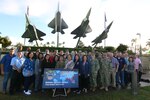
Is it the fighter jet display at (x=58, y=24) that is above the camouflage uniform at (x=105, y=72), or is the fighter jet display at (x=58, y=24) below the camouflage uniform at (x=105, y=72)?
above

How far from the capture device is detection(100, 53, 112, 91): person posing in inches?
372

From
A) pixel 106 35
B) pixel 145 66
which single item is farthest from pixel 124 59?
pixel 145 66

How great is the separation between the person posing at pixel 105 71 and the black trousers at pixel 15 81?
3.48 metres

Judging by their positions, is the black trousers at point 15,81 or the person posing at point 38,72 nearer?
the black trousers at point 15,81

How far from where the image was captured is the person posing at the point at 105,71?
31.0ft

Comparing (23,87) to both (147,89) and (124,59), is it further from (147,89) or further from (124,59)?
(147,89)

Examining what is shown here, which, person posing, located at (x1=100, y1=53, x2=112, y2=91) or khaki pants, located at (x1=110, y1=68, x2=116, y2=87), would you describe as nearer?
person posing, located at (x1=100, y1=53, x2=112, y2=91)

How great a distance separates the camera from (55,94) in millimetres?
8617

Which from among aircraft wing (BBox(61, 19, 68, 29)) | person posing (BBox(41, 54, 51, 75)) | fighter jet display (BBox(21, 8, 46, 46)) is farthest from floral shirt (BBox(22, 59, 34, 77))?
aircraft wing (BBox(61, 19, 68, 29))

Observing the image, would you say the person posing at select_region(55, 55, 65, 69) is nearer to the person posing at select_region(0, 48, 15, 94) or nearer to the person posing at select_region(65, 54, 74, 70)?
the person posing at select_region(65, 54, 74, 70)

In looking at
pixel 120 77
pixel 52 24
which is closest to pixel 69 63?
pixel 120 77

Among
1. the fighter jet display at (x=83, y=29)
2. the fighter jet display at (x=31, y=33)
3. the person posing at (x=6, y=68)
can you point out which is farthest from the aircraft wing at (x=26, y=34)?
the person posing at (x=6, y=68)

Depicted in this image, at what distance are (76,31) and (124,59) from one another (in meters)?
15.5

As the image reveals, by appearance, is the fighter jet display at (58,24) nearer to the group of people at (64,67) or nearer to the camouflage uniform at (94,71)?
the group of people at (64,67)
